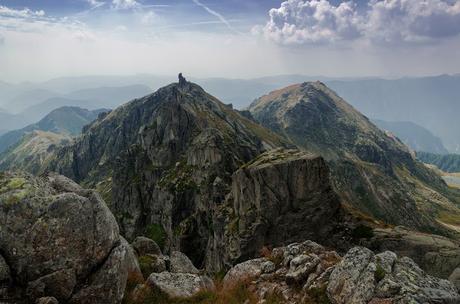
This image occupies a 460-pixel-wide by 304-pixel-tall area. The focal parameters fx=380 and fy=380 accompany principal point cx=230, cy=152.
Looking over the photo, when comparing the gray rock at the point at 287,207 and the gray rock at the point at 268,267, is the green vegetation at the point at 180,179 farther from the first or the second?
the gray rock at the point at 268,267

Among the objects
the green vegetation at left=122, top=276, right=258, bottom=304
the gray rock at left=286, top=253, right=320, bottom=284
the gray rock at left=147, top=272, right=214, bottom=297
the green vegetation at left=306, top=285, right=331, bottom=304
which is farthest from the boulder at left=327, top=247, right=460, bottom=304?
the gray rock at left=147, top=272, right=214, bottom=297

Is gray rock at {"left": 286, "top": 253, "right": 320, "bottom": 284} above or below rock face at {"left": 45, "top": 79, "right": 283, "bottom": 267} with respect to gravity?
above

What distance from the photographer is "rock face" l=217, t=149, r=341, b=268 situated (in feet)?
232

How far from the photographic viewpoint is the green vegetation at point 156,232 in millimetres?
121787

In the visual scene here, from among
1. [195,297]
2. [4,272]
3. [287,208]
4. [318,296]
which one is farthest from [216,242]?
[4,272]

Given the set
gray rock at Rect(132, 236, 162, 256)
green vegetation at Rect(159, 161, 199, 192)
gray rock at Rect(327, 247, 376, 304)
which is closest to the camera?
gray rock at Rect(327, 247, 376, 304)

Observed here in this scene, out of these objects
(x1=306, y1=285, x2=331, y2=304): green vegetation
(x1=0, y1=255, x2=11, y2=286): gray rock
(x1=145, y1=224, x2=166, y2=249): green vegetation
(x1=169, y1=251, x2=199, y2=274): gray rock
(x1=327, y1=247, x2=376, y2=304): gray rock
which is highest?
(x1=0, y1=255, x2=11, y2=286): gray rock

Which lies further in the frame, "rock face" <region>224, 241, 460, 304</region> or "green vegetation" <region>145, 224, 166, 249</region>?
"green vegetation" <region>145, 224, 166, 249</region>

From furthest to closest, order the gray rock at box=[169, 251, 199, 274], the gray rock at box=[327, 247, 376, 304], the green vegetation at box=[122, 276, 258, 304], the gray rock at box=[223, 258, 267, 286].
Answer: the gray rock at box=[169, 251, 199, 274], the gray rock at box=[223, 258, 267, 286], the green vegetation at box=[122, 276, 258, 304], the gray rock at box=[327, 247, 376, 304]

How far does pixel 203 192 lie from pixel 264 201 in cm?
3815

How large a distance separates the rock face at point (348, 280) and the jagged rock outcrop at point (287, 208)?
126 feet

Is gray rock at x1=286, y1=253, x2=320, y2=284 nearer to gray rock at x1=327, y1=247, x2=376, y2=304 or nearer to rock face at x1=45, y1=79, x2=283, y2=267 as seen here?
gray rock at x1=327, y1=247, x2=376, y2=304

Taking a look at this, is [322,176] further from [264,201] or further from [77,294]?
[77,294]

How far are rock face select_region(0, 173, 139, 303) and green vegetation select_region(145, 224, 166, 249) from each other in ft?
322
